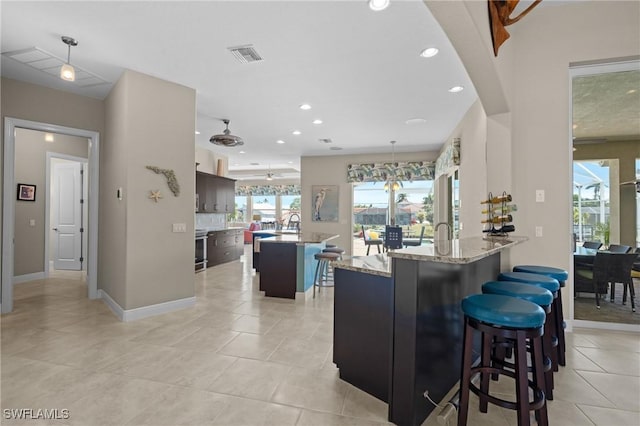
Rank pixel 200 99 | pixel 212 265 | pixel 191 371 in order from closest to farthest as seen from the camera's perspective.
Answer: pixel 191 371 → pixel 200 99 → pixel 212 265

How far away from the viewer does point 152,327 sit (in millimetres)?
3143

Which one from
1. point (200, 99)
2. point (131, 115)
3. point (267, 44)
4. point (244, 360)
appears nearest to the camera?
point (244, 360)

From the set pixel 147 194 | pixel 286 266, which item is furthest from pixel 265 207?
pixel 147 194

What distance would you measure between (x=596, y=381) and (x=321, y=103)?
166 inches

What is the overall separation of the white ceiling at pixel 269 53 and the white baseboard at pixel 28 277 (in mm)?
3519

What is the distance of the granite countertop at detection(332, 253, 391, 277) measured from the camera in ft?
6.02

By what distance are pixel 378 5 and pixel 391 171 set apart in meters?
5.44

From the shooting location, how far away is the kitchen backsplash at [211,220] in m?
6.91

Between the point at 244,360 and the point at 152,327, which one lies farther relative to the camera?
the point at 152,327

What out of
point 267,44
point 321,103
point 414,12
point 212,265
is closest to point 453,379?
point 414,12

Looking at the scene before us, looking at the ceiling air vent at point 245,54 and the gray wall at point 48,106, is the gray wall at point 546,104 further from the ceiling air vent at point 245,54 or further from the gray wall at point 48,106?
the gray wall at point 48,106

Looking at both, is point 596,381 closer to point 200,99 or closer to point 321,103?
point 321,103

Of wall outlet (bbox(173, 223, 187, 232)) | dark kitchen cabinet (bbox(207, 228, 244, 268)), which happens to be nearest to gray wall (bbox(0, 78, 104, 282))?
wall outlet (bbox(173, 223, 187, 232))

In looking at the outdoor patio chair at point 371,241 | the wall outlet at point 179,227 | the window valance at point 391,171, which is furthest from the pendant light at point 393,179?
the wall outlet at point 179,227
